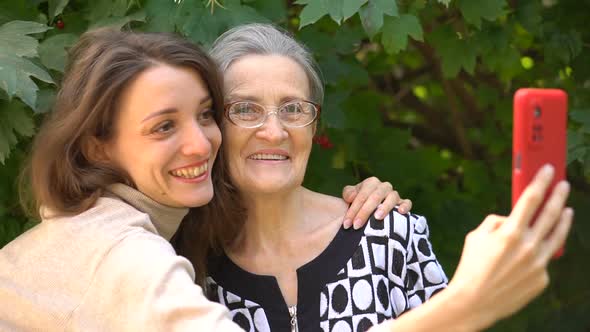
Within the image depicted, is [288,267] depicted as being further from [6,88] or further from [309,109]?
[6,88]

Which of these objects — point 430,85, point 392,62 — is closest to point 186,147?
point 392,62

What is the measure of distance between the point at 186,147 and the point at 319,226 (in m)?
0.63

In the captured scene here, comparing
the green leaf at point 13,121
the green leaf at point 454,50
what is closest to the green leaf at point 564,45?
the green leaf at point 454,50

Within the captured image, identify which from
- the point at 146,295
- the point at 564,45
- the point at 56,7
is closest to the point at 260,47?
the point at 56,7

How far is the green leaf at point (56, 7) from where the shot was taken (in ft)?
8.91

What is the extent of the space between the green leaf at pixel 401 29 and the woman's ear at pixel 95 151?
99cm

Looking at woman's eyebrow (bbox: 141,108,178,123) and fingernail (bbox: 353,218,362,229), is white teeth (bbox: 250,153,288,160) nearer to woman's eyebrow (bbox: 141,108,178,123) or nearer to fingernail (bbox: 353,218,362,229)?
fingernail (bbox: 353,218,362,229)

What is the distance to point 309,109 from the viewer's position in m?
2.57

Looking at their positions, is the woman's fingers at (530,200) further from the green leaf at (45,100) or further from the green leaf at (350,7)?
the green leaf at (45,100)

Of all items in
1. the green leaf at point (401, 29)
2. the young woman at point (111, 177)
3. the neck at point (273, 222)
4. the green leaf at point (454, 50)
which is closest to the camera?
the young woman at point (111, 177)

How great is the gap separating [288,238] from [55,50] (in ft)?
3.01

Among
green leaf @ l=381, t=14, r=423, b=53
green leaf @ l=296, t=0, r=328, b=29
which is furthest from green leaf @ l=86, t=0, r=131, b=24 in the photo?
green leaf @ l=381, t=14, r=423, b=53

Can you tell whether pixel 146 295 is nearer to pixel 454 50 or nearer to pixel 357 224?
pixel 357 224

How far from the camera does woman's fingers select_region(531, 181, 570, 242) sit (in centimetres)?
152
